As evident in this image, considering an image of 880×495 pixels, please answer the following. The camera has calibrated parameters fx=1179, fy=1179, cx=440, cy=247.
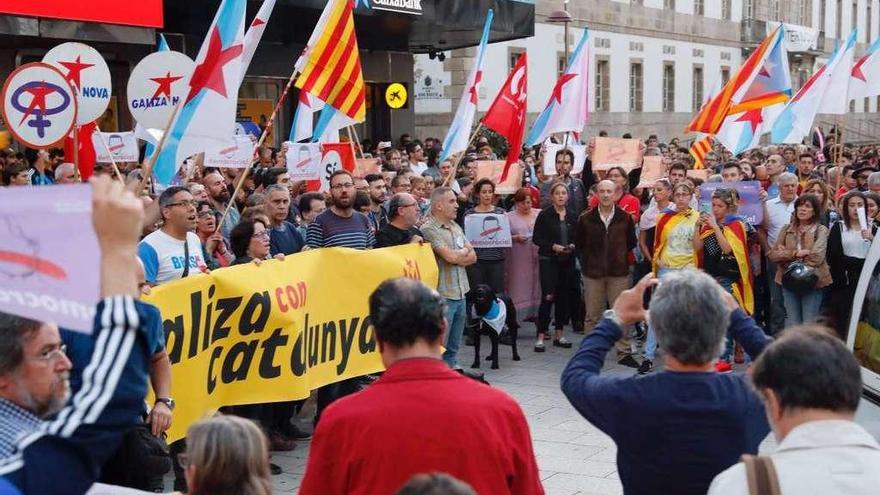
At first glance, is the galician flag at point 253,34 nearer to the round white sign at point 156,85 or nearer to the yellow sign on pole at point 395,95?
the round white sign at point 156,85

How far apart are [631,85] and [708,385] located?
39.5 m

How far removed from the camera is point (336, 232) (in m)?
9.57

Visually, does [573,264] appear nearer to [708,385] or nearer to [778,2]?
[708,385]

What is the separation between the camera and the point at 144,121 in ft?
33.2

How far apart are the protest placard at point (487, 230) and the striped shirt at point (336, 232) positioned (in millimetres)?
2115

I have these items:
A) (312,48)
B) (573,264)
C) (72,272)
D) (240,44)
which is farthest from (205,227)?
(72,272)

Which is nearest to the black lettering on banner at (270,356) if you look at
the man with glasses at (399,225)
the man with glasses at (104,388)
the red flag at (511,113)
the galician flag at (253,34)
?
the man with glasses at (399,225)

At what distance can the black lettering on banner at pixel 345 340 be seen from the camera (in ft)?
27.7

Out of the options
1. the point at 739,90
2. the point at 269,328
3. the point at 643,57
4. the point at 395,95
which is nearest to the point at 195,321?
the point at 269,328

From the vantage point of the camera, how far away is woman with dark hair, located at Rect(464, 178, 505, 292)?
11.6m

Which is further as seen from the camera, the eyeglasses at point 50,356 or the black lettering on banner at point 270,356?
the black lettering on banner at point 270,356

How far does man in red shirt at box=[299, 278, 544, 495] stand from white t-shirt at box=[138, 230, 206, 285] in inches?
149

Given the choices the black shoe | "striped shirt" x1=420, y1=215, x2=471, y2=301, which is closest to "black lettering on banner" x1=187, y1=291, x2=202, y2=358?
"striped shirt" x1=420, y1=215, x2=471, y2=301

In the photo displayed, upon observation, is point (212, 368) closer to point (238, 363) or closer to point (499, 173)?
point (238, 363)
